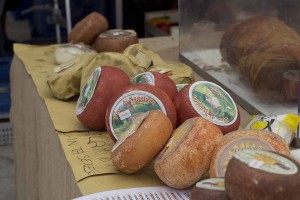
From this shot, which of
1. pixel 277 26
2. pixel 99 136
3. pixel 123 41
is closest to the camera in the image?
pixel 99 136

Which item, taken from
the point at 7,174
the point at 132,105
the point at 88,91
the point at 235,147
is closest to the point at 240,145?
the point at 235,147

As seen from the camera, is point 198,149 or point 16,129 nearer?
point 198,149

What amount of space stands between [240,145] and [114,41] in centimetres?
77

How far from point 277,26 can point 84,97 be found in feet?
1.56

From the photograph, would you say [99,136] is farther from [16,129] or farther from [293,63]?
[16,129]

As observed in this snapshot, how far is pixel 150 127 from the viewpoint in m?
0.81

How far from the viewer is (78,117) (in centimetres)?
106

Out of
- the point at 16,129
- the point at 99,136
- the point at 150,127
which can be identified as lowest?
the point at 16,129

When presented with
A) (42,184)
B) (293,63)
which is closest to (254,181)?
(293,63)

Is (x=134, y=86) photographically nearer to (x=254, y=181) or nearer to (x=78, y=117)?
(x=78, y=117)

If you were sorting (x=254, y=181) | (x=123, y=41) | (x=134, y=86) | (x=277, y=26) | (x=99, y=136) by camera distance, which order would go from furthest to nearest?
(x=123, y=41) < (x=277, y=26) < (x=99, y=136) < (x=134, y=86) < (x=254, y=181)

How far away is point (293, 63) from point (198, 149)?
468mm

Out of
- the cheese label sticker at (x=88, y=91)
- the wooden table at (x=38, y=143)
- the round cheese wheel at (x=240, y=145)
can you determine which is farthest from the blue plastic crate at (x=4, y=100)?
the round cheese wheel at (x=240, y=145)

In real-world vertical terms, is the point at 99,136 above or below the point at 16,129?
above
